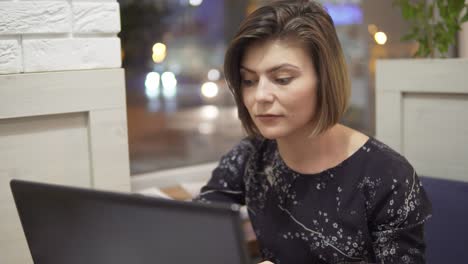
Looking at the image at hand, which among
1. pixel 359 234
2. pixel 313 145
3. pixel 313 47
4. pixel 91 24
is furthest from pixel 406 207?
pixel 91 24

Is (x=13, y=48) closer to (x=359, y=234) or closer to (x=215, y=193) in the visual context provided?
(x=215, y=193)

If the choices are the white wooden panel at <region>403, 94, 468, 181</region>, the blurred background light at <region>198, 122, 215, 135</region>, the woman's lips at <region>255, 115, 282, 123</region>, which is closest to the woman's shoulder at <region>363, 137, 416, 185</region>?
the woman's lips at <region>255, 115, 282, 123</region>

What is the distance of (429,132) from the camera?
1746mm

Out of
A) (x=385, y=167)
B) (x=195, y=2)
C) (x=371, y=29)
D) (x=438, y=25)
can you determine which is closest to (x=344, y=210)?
(x=385, y=167)

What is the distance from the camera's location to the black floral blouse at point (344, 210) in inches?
42.9

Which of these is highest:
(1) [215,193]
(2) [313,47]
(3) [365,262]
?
(2) [313,47]

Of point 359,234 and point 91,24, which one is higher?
point 91,24

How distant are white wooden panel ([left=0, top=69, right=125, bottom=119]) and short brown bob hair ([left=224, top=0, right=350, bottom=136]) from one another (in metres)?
0.38

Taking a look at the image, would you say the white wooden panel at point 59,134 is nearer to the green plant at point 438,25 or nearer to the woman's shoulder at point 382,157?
the woman's shoulder at point 382,157

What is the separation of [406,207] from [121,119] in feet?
2.35

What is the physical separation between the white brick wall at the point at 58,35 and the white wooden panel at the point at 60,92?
0.03m

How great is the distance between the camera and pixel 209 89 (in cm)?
226

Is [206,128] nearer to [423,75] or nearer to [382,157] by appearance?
[423,75]

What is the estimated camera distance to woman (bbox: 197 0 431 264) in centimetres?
108
